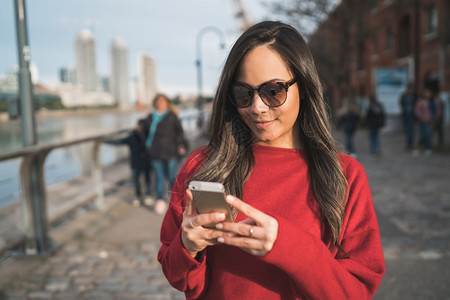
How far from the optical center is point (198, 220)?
1.11 m

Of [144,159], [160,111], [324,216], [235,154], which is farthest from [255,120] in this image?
[144,159]

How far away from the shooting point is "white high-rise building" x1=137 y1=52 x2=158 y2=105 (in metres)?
71.7

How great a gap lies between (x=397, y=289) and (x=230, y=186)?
9.60ft

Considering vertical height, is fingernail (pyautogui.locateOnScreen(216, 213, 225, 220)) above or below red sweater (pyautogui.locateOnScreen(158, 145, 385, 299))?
above

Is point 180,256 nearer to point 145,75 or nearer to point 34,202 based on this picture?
point 34,202

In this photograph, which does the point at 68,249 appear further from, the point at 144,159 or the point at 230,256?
the point at 230,256

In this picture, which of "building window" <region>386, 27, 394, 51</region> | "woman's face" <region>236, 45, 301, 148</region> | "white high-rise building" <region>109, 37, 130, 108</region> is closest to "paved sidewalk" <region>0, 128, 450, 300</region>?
"woman's face" <region>236, 45, 301, 148</region>

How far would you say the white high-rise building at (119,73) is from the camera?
106 meters

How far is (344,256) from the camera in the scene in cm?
135

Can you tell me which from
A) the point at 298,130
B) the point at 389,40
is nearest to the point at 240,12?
the point at 389,40

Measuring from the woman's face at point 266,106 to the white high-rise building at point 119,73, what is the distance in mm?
103936

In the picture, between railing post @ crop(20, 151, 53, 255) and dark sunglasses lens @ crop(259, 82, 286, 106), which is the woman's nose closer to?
dark sunglasses lens @ crop(259, 82, 286, 106)

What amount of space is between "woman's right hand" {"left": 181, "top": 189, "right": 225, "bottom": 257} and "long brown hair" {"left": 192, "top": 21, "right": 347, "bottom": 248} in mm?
262

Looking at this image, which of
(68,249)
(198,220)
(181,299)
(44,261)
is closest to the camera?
(198,220)
